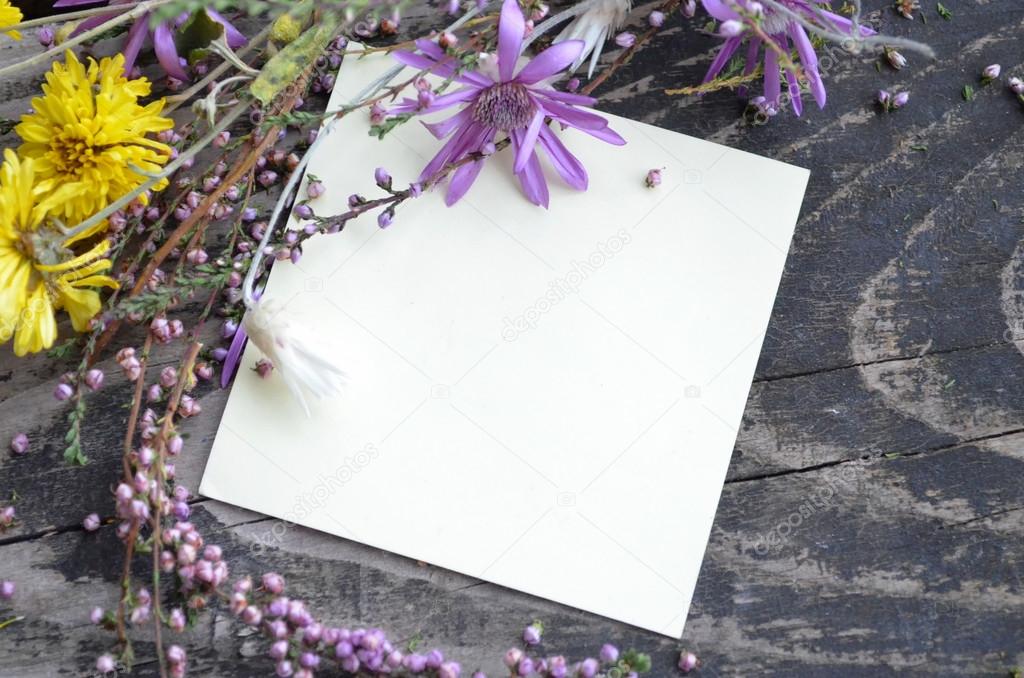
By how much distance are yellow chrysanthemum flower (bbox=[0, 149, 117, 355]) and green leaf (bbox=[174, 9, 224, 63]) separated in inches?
7.0

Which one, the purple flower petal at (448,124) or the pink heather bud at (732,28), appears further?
the purple flower petal at (448,124)

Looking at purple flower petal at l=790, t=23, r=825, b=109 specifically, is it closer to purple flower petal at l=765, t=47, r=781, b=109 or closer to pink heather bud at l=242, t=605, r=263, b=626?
purple flower petal at l=765, t=47, r=781, b=109

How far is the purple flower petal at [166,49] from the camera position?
71cm

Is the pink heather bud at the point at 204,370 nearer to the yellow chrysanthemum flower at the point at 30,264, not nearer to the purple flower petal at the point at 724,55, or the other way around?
the yellow chrysanthemum flower at the point at 30,264

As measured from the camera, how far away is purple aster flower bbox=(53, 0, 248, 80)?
710 mm

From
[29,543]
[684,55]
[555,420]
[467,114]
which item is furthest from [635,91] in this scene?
[29,543]

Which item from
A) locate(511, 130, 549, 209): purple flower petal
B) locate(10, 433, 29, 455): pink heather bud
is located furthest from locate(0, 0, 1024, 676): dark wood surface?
locate(511, 130, 549, 209): purple flower petal

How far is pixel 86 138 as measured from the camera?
2.08ft

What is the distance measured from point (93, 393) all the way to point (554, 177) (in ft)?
1.46

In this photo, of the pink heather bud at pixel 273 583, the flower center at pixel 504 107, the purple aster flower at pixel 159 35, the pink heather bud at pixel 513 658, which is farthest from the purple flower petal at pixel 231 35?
the pink heather bud at pixel 513 658

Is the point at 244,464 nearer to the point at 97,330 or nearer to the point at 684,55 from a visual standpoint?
the point at 97,330

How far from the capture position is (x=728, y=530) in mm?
743

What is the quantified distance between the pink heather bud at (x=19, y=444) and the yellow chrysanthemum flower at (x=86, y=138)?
0.20 m

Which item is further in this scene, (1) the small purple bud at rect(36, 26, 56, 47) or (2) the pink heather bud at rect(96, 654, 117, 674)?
(1) the small purple bud at rect(36, 26, 56, 47)
